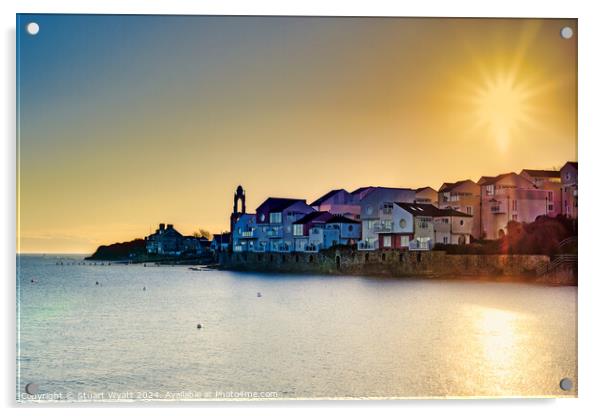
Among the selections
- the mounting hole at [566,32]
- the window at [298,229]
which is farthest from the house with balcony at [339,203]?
the mounting hole at [566,32]

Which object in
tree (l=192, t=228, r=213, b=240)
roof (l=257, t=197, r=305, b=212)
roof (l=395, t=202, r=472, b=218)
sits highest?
roof (l=257, t=197, r=305, b=212)

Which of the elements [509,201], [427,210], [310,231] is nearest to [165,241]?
[310,231]

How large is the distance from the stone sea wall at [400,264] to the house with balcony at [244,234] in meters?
0.25

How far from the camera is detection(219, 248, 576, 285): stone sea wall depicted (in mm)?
6266

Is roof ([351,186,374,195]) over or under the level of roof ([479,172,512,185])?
under

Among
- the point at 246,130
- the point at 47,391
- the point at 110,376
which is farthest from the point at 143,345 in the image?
the point at 246,130

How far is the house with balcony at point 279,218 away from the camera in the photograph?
6.98m

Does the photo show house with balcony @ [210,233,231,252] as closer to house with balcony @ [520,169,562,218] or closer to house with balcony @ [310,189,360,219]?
house with balcony @ [310,189,360,219]

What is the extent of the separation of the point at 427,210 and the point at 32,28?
3.62 metres

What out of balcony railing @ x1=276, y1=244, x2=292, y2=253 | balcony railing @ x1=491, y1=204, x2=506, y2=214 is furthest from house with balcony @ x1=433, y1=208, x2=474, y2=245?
balcony railing @ x1=276, y1=244, x2=292, y2=253

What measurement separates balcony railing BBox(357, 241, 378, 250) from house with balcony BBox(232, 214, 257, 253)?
1048mm

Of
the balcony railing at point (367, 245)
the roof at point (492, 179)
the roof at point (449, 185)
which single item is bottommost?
the balcony railing at point (367, 245)

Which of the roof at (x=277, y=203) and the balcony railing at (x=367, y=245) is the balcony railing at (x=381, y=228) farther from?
the roof at (x=277, y=203)

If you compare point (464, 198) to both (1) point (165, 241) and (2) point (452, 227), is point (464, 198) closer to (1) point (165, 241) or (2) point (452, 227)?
(2) point (452, 227)
